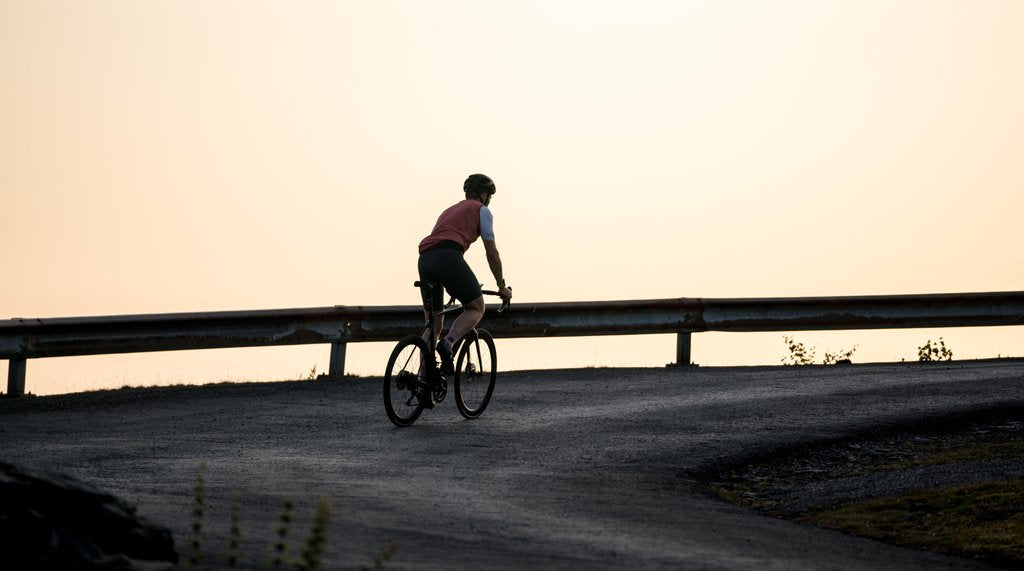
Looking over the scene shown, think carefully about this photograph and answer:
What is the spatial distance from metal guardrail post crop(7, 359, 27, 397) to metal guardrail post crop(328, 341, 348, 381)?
312 cm

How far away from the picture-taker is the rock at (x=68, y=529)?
5.41 meters

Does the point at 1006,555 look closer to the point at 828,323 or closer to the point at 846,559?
the point at 846,559

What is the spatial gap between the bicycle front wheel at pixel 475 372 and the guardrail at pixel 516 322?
336cm

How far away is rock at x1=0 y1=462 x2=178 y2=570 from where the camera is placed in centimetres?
541

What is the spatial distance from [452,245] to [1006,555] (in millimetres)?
5502

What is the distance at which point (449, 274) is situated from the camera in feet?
38.5

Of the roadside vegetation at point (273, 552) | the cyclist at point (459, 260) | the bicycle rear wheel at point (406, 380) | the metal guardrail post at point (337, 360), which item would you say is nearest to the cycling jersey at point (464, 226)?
the cyclist at point (459, 260)

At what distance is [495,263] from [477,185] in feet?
2.22

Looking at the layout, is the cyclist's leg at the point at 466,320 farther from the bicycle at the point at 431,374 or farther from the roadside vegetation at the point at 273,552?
the roadside vegetation at the point at 273,552

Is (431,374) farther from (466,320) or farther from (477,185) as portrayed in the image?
(477,185)

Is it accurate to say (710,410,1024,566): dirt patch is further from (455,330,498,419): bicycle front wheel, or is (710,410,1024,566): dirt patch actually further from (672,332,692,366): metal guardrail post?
(672,332,692,366): metal guardrail post

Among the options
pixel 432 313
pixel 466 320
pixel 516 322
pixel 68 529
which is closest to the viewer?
pixel 68 529

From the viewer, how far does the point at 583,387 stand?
1433 centimetres

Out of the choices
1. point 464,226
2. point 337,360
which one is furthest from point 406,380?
point 337,360
